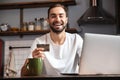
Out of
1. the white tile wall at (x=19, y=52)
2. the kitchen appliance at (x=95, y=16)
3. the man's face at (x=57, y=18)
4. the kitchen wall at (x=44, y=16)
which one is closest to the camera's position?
the man's face at (x=57, y=18)

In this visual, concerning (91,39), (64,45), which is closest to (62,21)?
(64,45)

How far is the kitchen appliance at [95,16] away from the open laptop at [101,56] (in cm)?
204

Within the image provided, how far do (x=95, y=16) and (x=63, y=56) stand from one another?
149cm

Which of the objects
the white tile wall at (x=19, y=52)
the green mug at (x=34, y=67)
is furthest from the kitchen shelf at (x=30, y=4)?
the green mug at (x=34, y=67)

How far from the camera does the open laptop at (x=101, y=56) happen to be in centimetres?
146

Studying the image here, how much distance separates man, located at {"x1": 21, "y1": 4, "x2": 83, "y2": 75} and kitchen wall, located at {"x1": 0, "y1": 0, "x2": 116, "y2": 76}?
4.36 ft

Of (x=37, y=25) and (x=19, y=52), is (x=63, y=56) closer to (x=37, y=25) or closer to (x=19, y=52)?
(x=37, y=25)

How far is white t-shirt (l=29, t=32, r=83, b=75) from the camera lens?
6.99ft

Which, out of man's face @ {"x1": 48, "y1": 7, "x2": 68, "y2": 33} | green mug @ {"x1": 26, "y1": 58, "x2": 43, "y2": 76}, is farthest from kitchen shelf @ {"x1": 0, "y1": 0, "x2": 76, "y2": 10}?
green mug @ {"x1": 26, "y1": 58, "x2": 43, "y2": 76}

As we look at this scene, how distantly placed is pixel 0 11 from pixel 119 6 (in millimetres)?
1982

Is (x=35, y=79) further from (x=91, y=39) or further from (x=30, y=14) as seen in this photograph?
(x=30, y=14)

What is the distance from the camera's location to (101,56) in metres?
1.48

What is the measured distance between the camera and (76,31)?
375cm

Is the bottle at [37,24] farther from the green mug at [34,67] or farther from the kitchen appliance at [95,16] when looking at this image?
the green mug at [34,67]
